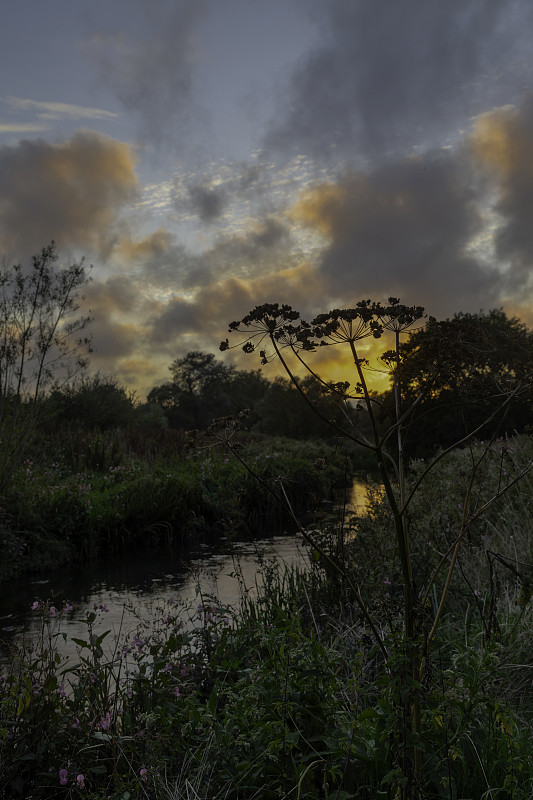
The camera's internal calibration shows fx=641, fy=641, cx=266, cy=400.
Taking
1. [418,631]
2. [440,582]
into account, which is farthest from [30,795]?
[440,582]

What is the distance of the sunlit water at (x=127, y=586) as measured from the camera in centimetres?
655

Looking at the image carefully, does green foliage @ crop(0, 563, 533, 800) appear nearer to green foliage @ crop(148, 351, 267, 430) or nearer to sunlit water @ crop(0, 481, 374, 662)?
sunlit water @ crop(0, 481, 374, 662)

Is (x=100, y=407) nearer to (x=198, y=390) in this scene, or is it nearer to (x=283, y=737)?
(x=283, y=737)

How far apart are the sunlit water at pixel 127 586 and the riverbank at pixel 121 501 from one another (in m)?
→ 0.47

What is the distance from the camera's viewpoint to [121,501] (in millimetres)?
11812

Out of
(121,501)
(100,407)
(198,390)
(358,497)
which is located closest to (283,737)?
(121,501)

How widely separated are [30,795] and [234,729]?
1056mm

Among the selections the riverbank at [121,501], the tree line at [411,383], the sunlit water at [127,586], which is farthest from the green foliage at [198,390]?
the sunlit water at [127,586]

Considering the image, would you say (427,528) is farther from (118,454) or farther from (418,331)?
(118,454)

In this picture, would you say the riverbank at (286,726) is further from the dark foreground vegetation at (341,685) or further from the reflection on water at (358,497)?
the reflection on water at (358,497)

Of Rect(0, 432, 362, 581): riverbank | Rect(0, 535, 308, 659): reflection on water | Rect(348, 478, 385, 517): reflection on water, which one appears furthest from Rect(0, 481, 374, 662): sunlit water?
Rect(348, 478, 385, 517): reflection on water

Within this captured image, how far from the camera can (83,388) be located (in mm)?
24547

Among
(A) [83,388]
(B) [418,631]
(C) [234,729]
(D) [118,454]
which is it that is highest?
(A) [83,388]

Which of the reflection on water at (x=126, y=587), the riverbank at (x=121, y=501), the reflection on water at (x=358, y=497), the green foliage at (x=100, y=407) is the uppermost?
the green foliage at (x=100, y=407)
